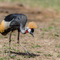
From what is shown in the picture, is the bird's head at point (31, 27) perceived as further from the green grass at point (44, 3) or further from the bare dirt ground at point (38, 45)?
the green grass at point (44, 3)

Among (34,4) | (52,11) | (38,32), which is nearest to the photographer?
(38,32)

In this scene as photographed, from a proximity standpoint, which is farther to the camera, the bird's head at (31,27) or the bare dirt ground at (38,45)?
the bare dirt ground at (38,45)

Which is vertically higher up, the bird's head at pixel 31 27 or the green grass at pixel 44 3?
the green grass at pixel 44 3

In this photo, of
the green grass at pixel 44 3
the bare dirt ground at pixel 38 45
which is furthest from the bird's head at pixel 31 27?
the green grass at pixel 44 3

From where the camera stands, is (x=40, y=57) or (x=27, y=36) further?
(x=27, y=36)

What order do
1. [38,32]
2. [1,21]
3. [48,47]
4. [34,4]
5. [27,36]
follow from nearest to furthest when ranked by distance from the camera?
[1,21], [48,47], [27,36], [38,32], [34,4]

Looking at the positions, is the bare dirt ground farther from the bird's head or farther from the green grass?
the green grass

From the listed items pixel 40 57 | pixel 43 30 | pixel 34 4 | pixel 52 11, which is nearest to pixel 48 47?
pixel 40 57

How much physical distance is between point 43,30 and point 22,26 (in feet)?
12.7

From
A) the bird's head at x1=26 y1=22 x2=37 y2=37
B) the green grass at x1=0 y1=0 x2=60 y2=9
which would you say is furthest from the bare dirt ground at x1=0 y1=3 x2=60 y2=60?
the green grass at x1=0 y1=0 x2=60 y2=9

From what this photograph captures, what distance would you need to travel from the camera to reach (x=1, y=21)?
Answer: 21.7ft

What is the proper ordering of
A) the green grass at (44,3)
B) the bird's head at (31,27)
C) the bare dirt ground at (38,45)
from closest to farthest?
1. the bird's head at (31,27)
2. the bare dirt ground at (38,45)
3. the green grass at (44,3)

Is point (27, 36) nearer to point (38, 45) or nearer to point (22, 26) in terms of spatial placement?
point (38, 45)

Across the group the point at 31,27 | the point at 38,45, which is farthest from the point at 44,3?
the point at 31,27
